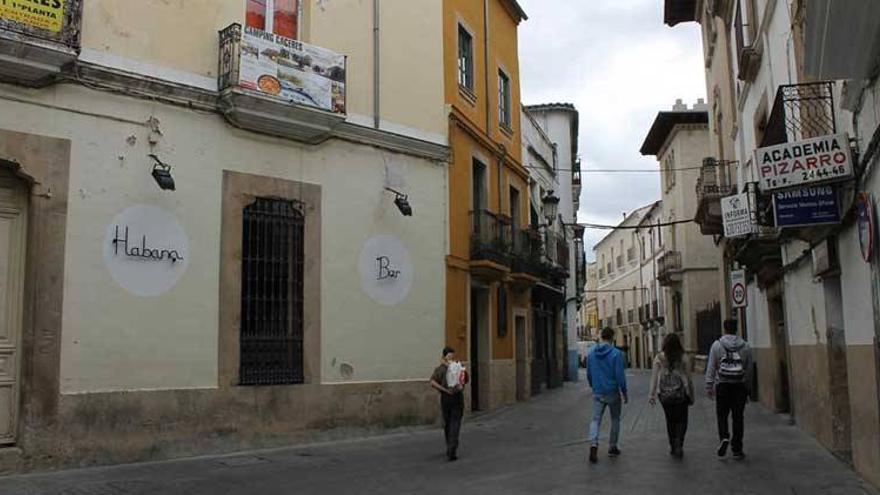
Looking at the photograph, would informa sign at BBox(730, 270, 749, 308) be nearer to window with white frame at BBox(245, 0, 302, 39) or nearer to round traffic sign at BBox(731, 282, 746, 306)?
round traffic sign at BBox(731, 282, 746, 306)

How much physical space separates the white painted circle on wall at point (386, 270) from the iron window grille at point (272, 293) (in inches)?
52.8

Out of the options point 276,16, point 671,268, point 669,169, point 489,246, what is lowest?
point 489,246

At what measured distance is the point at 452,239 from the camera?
1570cm

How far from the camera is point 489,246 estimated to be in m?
16.9

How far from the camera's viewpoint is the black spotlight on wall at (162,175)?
10.7 m

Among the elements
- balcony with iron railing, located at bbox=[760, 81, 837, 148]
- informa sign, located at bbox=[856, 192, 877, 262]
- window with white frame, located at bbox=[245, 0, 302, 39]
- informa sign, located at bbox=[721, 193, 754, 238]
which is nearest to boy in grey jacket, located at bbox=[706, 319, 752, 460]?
balcony with iron railing, located at bbox=[760, 81, 837, 148]

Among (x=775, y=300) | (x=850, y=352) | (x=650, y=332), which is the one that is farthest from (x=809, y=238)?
(x=650, y=332)

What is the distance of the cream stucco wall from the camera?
9.98m

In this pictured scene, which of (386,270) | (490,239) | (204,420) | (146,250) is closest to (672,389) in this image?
(386,270)

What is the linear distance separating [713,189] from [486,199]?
6583 millimetres

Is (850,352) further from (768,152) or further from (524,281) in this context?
(524,281)

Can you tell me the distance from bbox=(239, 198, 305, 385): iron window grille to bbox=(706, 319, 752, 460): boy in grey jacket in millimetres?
5996

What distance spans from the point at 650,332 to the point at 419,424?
136ft

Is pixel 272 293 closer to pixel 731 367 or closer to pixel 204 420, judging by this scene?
pixel 204 420
